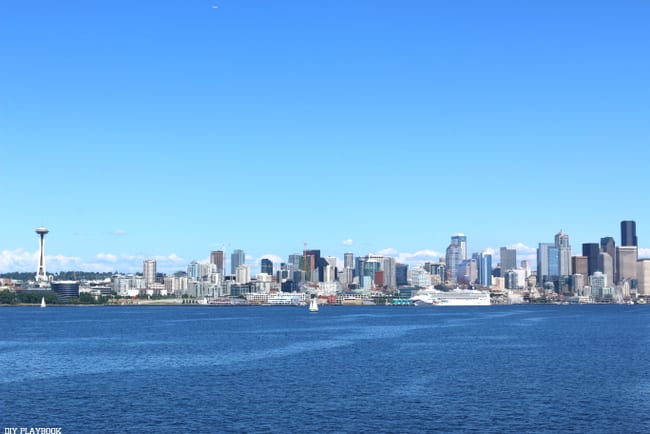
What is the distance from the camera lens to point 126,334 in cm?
15925

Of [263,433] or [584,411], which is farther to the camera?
[584,411]

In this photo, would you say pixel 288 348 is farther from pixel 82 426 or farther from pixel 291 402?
pixel 82 426

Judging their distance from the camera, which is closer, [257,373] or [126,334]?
[257,373]

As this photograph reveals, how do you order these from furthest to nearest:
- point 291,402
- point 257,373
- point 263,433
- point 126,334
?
point 126,334, point 257,373, point 291,402, point 263,433

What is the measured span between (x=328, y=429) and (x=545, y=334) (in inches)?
4353

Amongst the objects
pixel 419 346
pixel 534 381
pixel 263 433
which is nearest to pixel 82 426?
pixel 263 433

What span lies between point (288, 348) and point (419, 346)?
2018cm

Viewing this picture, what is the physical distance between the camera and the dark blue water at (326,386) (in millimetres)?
61812

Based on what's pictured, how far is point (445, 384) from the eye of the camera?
3179 inches

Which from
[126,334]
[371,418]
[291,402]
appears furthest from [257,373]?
[126,334]

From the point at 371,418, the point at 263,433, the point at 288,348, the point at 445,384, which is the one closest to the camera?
the point at 263,433

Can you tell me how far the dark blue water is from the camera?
203 feet

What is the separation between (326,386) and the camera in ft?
262

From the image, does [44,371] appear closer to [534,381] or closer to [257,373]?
[257,373]
